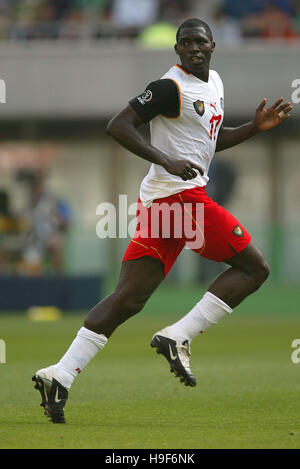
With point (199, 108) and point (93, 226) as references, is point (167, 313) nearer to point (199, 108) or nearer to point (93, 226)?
point (93, 226)

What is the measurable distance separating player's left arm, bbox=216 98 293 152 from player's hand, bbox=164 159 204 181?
819 mm

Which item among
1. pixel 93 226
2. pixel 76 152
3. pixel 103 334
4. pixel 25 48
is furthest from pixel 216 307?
pixel 76 152

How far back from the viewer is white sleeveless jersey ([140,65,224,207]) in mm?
6289

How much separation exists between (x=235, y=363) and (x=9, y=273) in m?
8.06

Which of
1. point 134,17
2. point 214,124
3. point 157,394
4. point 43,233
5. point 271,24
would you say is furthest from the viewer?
point 134,17

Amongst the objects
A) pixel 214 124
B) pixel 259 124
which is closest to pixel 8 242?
pixel 259 124

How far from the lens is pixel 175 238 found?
20.9 feet

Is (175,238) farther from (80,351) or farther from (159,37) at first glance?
(159,37)

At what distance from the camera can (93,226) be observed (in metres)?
20.1

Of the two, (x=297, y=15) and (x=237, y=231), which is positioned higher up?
(x=297, y=15)

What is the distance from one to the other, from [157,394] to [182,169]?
89.5 inches

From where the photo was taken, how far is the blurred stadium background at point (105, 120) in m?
19.7

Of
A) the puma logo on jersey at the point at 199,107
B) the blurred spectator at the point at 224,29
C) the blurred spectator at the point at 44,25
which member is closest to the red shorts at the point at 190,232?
the puma logo on jersey at the point at 199,107

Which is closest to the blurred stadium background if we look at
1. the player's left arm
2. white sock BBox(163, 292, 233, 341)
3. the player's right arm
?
the player's left arm
